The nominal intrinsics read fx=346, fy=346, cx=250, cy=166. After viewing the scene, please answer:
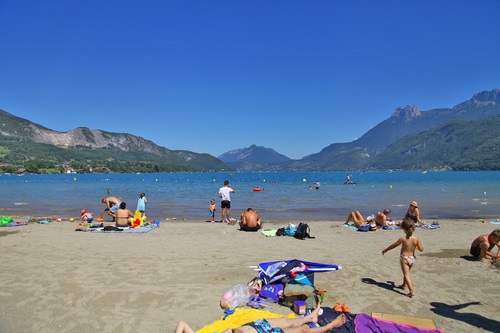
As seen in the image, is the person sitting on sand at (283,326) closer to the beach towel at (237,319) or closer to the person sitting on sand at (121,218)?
the beach towel at (237,319)

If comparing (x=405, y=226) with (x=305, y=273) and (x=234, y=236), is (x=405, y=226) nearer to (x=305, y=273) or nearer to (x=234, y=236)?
(x=305, y=273)

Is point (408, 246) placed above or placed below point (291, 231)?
above

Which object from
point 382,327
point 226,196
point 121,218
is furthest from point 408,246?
point 121,218

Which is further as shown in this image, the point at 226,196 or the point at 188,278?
the point at 226,196

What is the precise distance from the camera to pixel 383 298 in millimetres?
6723

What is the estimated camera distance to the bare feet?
5.20 meters

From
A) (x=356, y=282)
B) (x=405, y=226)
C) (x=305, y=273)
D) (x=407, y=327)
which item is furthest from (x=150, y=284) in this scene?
(x=405, y=226)

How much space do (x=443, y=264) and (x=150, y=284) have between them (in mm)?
7405

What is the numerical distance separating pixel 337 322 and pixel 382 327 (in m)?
0.67

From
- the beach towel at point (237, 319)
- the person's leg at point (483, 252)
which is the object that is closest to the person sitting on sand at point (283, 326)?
the beach towel at point (237, 319)

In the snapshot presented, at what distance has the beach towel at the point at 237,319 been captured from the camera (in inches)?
206

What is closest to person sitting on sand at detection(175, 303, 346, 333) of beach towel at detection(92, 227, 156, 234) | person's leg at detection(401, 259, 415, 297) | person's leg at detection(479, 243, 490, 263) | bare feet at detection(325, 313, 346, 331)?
bare feet at detection(325, 313, 346, 331)

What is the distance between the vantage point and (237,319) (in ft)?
18.1

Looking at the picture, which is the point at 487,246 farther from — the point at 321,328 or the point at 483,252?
the point at 321,328
